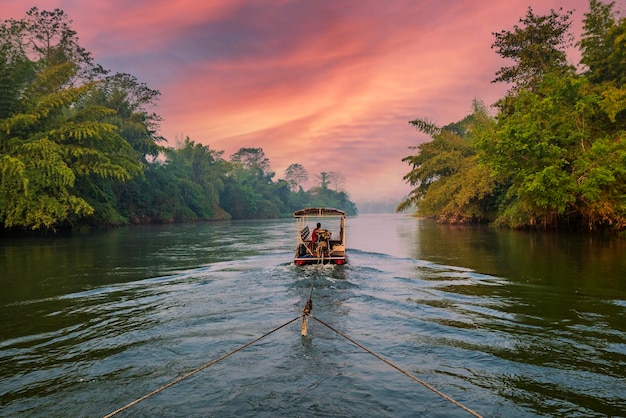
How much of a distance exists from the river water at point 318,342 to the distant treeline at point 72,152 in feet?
67.5

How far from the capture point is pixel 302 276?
50.0 feet

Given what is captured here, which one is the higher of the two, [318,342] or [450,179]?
[450,179]

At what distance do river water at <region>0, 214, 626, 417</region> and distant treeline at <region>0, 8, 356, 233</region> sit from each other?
20.6m

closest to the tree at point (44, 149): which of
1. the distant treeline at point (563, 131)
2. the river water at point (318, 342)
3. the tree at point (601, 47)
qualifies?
the river water at point (318, 342)

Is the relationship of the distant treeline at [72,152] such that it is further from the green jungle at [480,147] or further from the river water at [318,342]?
the river water at [318,342]

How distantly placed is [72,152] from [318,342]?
36.8m

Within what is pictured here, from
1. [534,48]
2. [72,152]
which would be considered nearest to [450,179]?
[534,48]

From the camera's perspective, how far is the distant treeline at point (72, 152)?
32469 mm

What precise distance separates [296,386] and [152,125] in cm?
7237

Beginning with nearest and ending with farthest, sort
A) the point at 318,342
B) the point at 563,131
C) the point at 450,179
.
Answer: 1. the point at 318,342
2. the point at 563,131
3. the point at 450,179

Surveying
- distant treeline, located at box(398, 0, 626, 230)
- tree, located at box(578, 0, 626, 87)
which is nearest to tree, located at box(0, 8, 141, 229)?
distant treeline, located at box(398, 0, 626, 230)

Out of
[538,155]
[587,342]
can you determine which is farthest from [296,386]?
[538,155]

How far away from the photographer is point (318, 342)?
7.89 metres

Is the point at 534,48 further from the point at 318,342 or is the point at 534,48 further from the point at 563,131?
the point at 318,342
